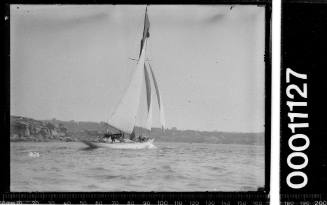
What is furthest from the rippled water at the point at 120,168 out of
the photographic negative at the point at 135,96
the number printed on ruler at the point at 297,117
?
the number printed on ruler at the point at 297,117

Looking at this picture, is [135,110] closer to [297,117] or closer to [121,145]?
[121,145]

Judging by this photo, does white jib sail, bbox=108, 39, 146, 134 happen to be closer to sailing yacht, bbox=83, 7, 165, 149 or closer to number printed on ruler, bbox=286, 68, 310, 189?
sailing yacht, bbox=83, 7, 165, 149

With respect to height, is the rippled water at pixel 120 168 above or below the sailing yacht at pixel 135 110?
below

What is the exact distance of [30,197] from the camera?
6.26 ft

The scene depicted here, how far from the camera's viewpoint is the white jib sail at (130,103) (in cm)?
190

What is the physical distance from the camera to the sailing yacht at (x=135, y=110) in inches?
74.9

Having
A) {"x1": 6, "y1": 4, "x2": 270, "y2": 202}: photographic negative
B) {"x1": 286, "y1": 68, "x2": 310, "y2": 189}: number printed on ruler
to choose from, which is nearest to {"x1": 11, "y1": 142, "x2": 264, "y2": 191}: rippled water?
{"x1": 6, "y1": 4, "x2": 270, "y2": 202}: photographic negative

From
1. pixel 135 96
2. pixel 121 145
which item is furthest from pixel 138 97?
pixel 121 145

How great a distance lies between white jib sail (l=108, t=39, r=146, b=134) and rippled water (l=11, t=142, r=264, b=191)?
9cm

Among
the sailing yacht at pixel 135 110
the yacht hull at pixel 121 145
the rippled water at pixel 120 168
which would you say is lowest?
the rippled water at pixel 120 168

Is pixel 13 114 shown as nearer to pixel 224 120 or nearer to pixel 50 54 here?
pixel 50 54

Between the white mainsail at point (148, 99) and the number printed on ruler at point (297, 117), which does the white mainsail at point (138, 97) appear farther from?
the number printed on ruler at point (297, 117)
